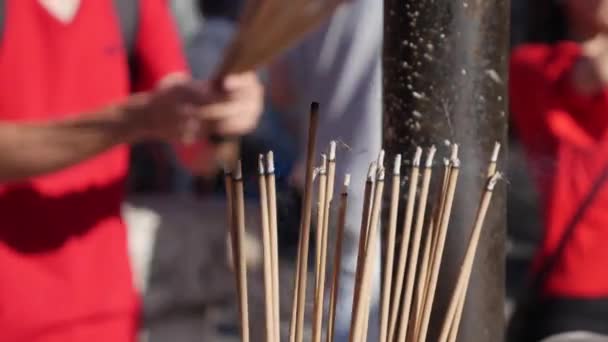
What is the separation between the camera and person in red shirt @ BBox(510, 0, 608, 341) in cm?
172

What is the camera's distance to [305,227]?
84 cm

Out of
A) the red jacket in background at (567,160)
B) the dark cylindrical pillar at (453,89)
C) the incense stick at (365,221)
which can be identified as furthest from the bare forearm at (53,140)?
the red jacket in background at (567,160)

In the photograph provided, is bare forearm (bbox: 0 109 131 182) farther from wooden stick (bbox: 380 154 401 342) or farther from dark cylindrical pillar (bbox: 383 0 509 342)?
wooden stick (bbox: 380 154 401 342)

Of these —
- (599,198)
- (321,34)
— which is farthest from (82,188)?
(599,198)

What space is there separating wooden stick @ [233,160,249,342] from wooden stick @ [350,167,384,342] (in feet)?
0.26

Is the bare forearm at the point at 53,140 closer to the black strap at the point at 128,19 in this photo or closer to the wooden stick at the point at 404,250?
the black strap at the point at 128,19

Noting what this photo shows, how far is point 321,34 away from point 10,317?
20.5 inches

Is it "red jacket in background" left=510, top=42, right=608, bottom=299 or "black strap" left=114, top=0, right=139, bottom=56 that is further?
"red jacket in background" left=510, top=42, right=608, bottom=299

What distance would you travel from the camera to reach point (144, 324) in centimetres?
165

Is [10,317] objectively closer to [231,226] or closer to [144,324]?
[144,324]

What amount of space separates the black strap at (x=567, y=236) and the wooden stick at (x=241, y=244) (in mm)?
971

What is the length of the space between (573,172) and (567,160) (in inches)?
1.1

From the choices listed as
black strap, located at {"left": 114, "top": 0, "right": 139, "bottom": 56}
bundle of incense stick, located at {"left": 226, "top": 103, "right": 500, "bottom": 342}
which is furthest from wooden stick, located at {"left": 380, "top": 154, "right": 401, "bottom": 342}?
black strap, located at {"left": 114, "top": 0, "right": 139, "bottom": 56}

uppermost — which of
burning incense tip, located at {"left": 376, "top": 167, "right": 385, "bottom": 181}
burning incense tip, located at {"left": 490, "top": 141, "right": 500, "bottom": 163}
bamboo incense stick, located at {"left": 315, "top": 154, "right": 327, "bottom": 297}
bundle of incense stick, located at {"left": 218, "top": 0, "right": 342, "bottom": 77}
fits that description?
bundle of incense stick, located at {"left": 218, "top": 0, "right": 342, "bottom": 77}
